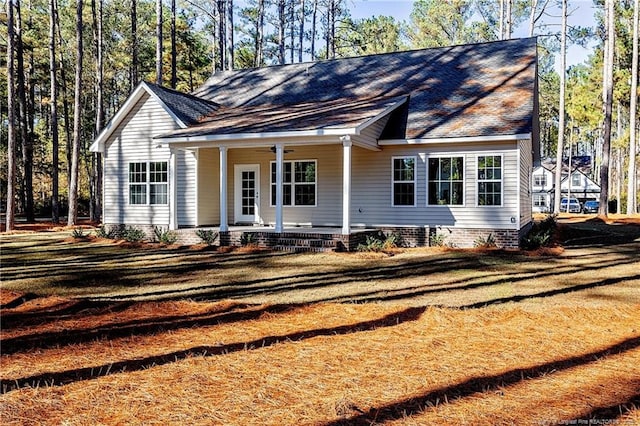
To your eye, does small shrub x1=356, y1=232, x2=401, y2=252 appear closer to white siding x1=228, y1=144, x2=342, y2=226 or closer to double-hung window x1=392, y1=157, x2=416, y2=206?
double-hung window x1=392, y1=157, x2=416, y2=206

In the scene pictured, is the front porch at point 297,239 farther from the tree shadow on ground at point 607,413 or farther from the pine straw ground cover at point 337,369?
the tree shadow on ground at point 607,413

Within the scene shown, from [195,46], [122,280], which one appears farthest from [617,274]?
[195,46]

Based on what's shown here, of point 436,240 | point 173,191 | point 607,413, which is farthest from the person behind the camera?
point 173,191

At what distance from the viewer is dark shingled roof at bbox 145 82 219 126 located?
1725 centimetres

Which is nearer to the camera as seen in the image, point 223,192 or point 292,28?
point 223,192

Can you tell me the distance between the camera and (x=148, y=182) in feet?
58.1

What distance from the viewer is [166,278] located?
10.0 m

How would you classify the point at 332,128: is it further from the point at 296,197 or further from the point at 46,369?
the point at 46,369

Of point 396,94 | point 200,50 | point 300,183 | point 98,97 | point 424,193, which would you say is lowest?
point 424,193

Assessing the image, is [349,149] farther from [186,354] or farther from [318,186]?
[186,354]

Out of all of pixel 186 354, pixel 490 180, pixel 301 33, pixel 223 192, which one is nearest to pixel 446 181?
pixel 490 180

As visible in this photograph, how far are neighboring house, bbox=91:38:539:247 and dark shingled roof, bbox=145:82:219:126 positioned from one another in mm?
65

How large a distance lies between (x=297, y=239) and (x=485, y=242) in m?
4.94

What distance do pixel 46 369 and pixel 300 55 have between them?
40.6 m
